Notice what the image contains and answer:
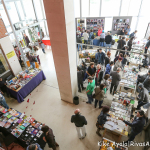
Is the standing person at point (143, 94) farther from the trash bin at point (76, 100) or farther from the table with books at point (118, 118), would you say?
the trash bin at point (76, 100)

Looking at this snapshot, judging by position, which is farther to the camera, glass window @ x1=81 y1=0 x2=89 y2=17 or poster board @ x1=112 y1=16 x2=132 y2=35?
glass window @ x1=81 y1=0 x2=89 y2=17

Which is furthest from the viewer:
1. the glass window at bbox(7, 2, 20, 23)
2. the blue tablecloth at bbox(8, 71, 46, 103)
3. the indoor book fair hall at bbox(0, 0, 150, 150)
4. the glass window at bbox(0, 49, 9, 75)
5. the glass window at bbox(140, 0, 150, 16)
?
the glass window at bbox(140, 0, 150, 16)

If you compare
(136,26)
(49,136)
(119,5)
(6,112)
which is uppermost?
(119,5)

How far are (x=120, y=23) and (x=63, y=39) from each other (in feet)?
28.3

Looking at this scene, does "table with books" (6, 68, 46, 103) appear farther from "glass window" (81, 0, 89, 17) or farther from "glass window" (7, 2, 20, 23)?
"glass window" (81, 0, 89, 17)

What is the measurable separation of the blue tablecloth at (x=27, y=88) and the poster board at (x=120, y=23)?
816 centimetres

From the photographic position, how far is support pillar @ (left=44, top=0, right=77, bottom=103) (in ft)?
10.6

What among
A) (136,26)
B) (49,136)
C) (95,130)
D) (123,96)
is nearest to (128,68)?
(123,96)

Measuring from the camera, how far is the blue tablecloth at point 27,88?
538 cm

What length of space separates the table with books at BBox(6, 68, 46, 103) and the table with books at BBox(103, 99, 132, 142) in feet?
13.7

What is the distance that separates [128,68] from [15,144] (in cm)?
613

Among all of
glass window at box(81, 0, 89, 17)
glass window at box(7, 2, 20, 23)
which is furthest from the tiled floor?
glass window at box(81, 0, 89, 17)

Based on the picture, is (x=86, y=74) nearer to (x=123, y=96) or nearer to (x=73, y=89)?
(x=73, y=89)

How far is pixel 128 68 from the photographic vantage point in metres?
6.06
